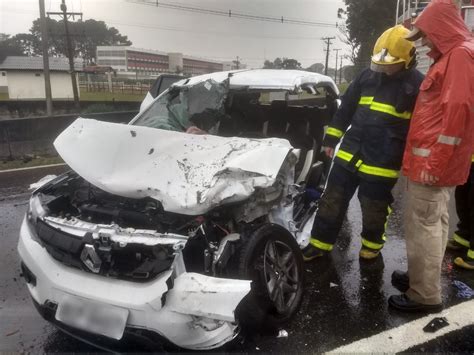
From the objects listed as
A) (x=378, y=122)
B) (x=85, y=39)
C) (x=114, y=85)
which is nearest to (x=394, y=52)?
(x=378, y=122)

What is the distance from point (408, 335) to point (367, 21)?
36.6m

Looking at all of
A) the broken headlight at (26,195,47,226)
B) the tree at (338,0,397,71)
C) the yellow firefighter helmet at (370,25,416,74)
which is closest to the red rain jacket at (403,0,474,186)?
the yellow firefighter helmet at (370,25,416,74)

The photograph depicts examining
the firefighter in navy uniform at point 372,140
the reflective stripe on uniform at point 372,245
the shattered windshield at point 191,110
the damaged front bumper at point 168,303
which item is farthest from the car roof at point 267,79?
the damaged front bumper at point 168,303

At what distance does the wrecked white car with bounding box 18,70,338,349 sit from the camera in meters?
2.28

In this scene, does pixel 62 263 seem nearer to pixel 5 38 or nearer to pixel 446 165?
pixel 446 165

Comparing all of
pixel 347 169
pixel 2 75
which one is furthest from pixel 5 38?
pixel 347 169

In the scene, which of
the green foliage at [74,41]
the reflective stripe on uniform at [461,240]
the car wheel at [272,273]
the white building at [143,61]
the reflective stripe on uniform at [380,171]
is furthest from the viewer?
the green foliage at [74,41]

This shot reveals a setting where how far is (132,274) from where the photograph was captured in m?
2.33

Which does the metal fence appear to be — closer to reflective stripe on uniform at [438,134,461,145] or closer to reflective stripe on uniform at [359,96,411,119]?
reflective stripe on uniform at [359,96,411,119]

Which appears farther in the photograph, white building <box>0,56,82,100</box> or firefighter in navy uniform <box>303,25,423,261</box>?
white building <box>0,56,82,100</box>

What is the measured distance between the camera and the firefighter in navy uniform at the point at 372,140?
341 cm

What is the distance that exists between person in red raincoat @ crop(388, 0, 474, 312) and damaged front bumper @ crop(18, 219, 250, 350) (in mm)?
1552

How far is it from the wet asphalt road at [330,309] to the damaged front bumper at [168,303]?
1.00ft

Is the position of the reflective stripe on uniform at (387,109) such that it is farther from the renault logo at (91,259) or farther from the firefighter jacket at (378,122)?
the renault logo at (91,259)
